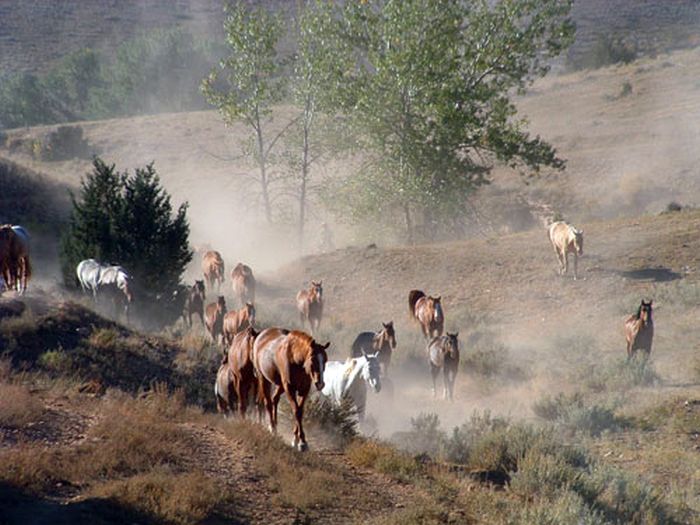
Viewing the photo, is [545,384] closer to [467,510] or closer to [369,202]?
[467,510]

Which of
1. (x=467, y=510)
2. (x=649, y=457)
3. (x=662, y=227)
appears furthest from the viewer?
(x=662, y=227)

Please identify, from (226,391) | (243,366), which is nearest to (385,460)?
(243,366)

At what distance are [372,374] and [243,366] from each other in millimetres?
2863

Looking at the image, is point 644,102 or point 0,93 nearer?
point 644,102

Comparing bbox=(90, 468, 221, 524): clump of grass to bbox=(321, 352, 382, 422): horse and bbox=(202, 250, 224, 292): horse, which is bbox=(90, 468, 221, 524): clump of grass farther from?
bbox=(202, 250, 224, 292): horse

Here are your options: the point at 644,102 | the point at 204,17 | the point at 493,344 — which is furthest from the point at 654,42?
the point at 493,344

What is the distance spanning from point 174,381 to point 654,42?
250 feet

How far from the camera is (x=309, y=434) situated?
12367 mm

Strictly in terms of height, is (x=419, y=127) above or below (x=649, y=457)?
above

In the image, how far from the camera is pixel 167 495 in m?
8.84

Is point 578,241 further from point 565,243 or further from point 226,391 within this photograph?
point 226,391

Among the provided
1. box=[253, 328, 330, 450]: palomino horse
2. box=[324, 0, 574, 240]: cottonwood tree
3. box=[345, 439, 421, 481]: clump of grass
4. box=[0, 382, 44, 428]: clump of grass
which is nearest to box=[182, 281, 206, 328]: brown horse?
box=[0, 382, 44, 428]: clump of grass

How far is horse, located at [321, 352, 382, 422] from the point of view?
14.6 metres

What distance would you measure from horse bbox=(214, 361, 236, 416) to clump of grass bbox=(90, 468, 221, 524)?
411 centimetres
